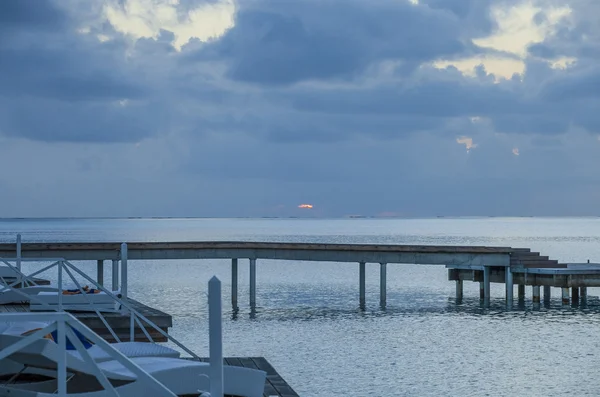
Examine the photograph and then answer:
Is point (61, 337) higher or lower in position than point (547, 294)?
higher

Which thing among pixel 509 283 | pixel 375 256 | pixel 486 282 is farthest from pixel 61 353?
pixel 486 282

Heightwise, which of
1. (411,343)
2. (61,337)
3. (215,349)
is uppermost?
(61,337)

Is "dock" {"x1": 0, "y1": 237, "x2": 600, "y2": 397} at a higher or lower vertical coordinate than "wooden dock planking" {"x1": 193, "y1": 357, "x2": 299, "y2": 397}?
higher

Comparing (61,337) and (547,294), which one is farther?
(547,294)

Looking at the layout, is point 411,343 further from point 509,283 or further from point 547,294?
point 547,294

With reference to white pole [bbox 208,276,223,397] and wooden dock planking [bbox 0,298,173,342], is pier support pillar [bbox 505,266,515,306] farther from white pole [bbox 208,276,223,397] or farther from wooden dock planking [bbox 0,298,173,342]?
white pole [bbox 208,276,223,397]

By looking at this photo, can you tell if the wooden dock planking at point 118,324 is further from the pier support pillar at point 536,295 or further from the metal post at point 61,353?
the pier support pillar at point 536,295

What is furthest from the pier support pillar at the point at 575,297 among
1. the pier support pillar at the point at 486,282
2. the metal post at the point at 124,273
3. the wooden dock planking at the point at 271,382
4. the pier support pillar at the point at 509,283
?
the wooden dock planking at the point at 271,382

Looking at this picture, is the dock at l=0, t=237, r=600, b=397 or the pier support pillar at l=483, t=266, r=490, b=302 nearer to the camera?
the dock at l=0, t=237, r=600, b=397

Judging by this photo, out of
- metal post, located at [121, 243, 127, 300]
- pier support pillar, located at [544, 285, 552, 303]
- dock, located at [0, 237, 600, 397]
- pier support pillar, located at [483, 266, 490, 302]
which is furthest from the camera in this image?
pier support pillar, located at [544, 285, 552, 303]

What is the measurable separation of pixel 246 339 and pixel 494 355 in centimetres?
705

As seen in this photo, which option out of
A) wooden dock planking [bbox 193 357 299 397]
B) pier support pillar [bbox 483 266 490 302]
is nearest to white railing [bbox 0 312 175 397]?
wooden dock planking [bbox 193 357 299 397]

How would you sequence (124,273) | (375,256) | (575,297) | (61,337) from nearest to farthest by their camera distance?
(61,337)
(124,273)
(375,256)
(575,297)

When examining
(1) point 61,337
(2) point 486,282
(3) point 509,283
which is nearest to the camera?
(1) point 61,337
